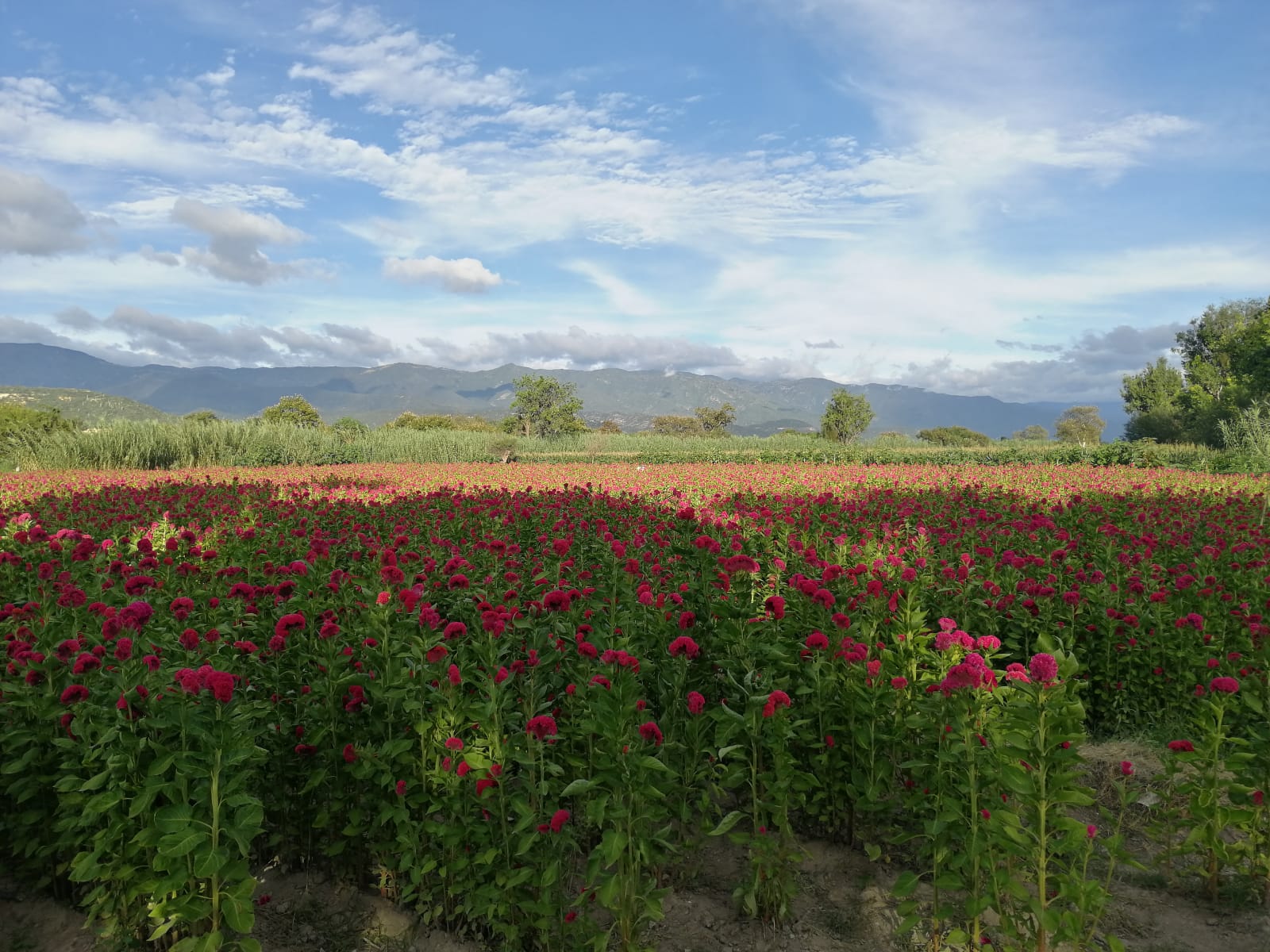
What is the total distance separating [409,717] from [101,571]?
3.00 meters

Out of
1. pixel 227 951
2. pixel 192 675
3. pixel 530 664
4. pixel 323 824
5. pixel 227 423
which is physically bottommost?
pixel 227 951

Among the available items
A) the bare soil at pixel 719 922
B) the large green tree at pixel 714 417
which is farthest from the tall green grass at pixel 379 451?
the large green tree at pixel 714 417

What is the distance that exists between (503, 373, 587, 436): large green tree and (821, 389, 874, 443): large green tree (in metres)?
28.8

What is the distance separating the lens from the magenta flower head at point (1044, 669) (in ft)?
7.36

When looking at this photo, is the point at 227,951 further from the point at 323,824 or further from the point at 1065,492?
the point at 1065,492

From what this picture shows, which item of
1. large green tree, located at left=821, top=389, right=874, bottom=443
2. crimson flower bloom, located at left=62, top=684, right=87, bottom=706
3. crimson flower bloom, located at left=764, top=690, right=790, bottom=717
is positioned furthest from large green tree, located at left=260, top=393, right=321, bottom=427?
crimson flower bloom, located at left=764, top=690, right=790, bottom=717

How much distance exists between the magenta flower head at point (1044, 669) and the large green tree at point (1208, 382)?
2490 inches

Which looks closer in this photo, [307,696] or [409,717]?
[409,717]

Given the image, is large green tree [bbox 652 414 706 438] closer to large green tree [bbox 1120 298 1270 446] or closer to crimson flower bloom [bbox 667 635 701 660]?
large green tree [bbox 1120 298 1270 446]

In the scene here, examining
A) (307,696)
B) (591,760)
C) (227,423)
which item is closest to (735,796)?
(591,760)

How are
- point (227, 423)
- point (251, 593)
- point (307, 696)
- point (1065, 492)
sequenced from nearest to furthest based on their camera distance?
point (307, 696)
point (251, 593)
point (1065, 492)
point (227, 423)

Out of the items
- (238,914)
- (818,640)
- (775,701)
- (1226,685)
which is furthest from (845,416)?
(238,914)

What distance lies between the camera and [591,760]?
2.96m

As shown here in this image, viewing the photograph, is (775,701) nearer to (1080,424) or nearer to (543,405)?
(543,405)
